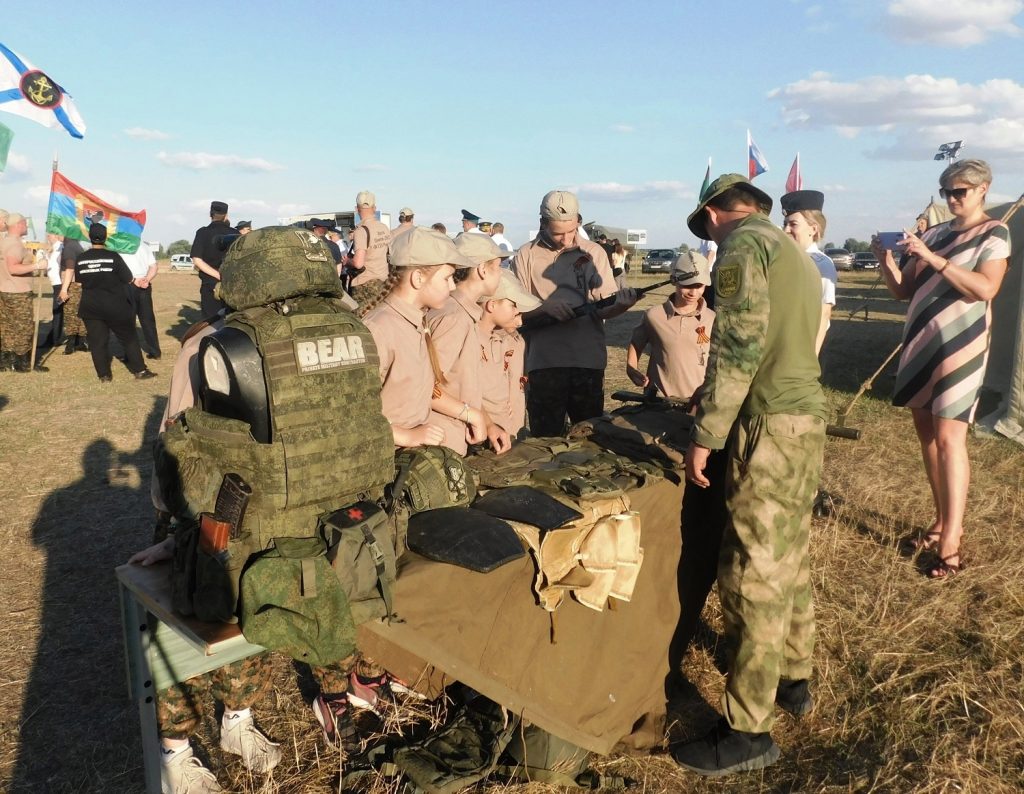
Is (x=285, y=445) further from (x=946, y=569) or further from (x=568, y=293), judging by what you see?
(x=946, y=569)

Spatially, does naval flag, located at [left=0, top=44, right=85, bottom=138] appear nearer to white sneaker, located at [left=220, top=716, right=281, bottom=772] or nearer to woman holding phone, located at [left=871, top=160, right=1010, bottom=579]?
white sneaker, located at [left=220, top=716, right=281, bottom=772]

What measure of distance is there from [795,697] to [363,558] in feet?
7.07

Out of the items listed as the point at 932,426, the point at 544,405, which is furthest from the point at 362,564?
the point at 932,426

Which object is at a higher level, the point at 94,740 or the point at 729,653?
the point at 729,653

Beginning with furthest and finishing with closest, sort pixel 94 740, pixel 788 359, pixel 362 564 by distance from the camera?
pixel 94 740 → pixel 788 359 → pixel 362 564

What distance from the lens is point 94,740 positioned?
331 centimetres

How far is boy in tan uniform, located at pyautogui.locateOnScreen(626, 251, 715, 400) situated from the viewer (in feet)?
14.9

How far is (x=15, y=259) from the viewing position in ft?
34.1

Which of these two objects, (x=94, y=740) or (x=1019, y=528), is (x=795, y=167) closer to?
(x=1019, y=528)

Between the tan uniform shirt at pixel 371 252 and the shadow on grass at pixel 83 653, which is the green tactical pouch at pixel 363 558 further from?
the tan uniform shirt at pixel 371 252

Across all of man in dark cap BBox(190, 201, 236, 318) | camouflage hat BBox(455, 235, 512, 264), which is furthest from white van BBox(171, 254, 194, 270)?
camouflage hat BBox(455, 235, 512, 264)

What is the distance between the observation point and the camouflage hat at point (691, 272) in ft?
14.6

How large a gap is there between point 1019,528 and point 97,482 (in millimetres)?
7283

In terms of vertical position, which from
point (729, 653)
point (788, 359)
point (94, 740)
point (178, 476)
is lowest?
point (94, 740)
